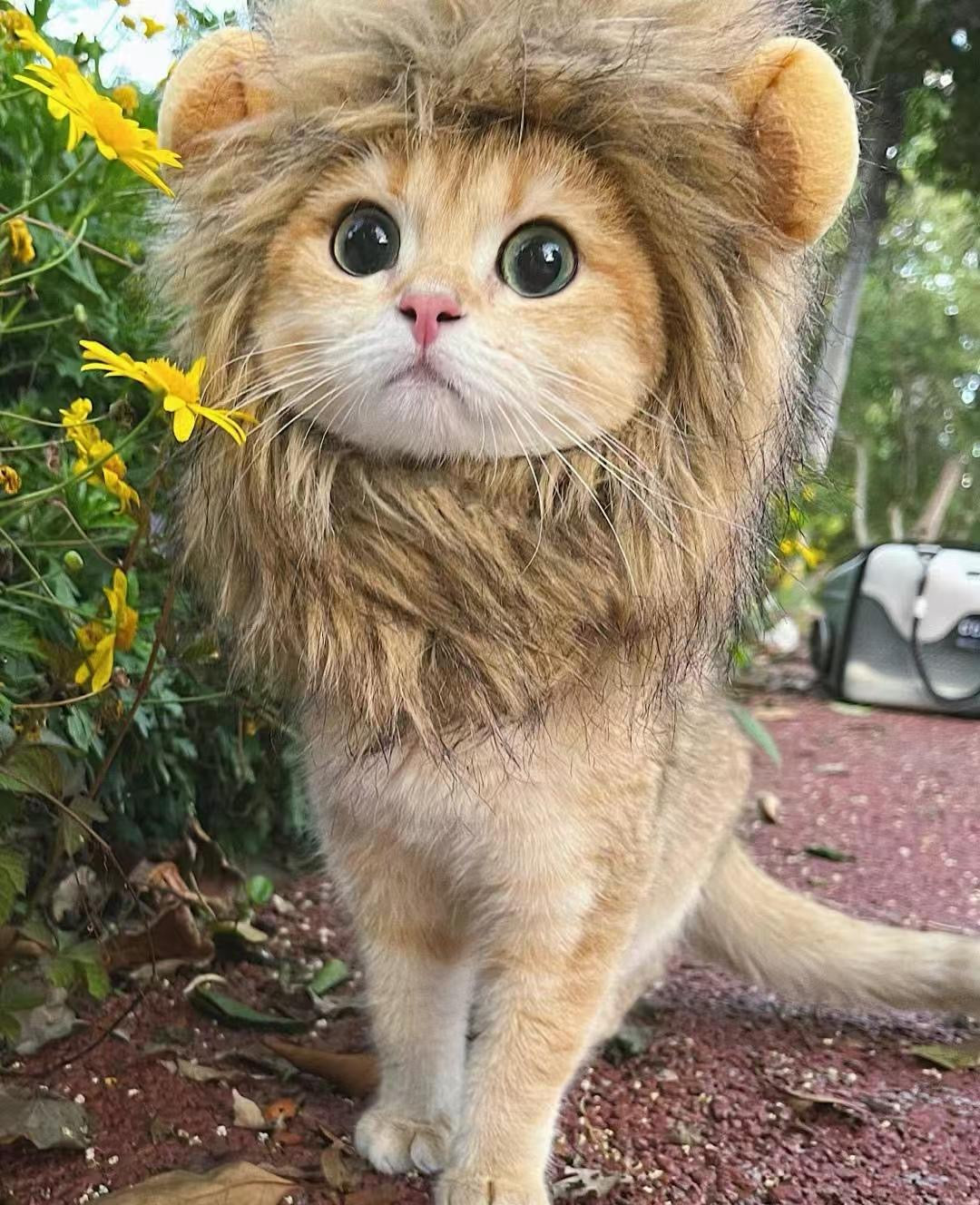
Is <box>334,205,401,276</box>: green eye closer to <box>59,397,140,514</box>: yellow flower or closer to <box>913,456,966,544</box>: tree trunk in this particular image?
<box>59,397,140,514</box>: yellow flower

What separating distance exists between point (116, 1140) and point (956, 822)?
1.87 meters

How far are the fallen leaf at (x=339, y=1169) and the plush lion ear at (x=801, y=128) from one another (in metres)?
1.01

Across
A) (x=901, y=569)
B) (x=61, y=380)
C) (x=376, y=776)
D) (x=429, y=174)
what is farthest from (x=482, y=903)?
(x=901, y=569)

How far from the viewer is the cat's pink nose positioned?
87cm

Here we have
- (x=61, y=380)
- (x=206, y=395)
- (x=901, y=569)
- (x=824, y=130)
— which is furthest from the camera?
(x=901, y=569)

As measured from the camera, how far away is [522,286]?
93 centimetres

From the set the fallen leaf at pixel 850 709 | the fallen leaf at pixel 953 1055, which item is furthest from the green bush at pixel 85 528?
the fallen leaf at pixel 850 709

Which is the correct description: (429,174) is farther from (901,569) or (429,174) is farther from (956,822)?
(901,569)

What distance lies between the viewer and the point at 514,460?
0.98 metres

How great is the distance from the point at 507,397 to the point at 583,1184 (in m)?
0.85

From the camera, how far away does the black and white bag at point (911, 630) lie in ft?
10.6

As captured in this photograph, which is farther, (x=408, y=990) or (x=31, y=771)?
(x=408, y=990)

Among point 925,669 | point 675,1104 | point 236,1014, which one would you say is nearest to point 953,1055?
point 675,1104

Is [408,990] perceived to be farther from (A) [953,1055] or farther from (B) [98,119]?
(B) [98,119]
